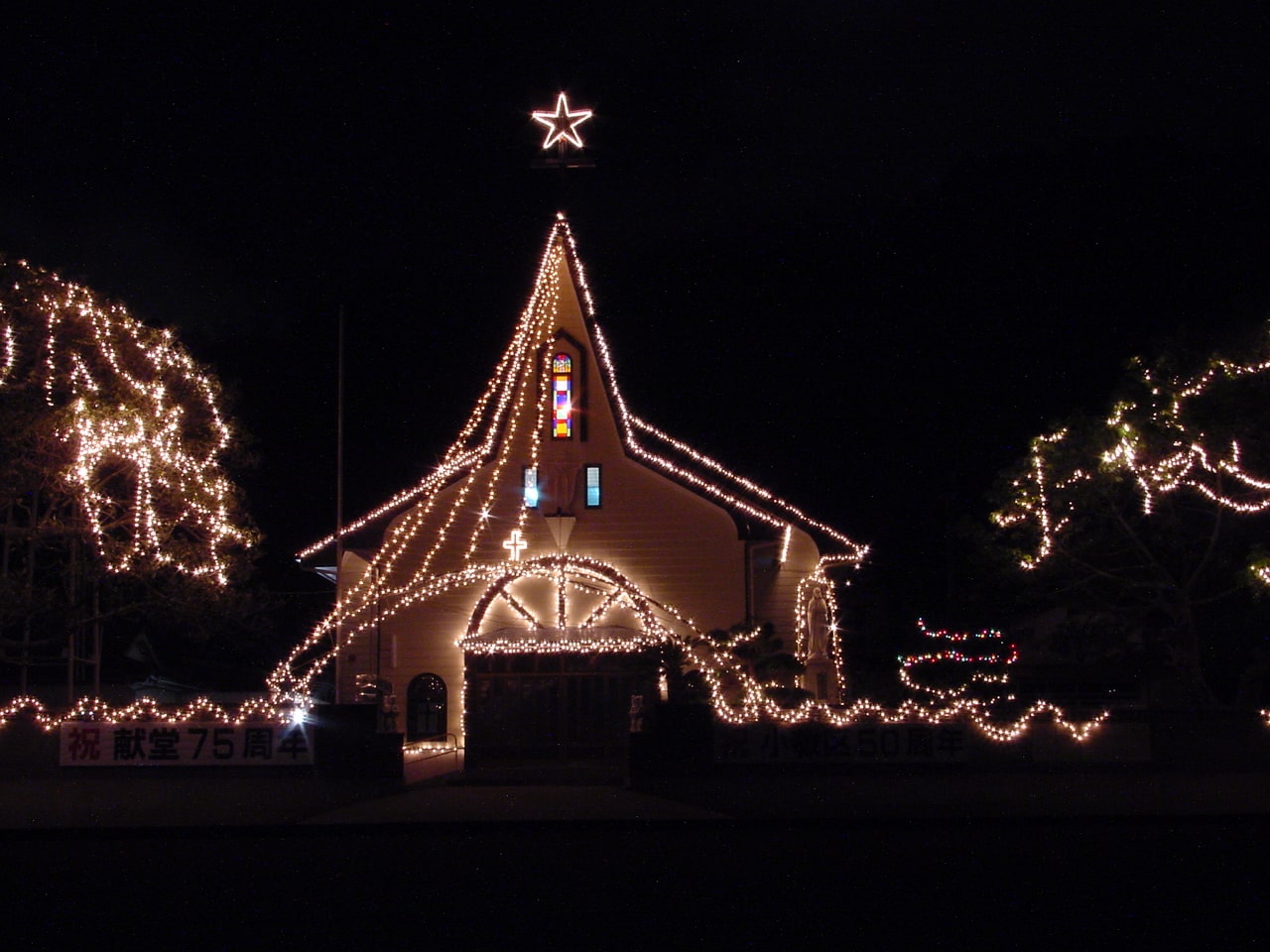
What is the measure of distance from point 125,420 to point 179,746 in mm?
4963

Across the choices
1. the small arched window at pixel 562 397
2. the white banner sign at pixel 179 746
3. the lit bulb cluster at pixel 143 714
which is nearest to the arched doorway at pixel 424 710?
the lit bulb cluster at pixel 143 714

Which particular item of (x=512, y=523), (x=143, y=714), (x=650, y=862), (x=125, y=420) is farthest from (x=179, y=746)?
(x=650, y=862)

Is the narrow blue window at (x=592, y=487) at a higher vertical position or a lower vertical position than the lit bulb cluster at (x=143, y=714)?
higher

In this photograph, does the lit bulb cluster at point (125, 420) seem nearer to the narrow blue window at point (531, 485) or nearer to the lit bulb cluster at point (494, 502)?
the lit bulb cluster at point (494, 502)

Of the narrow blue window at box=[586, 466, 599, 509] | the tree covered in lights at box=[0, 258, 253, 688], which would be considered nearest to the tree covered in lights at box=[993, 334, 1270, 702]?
the narrow blue window at box=[586, 466, 599, 509]

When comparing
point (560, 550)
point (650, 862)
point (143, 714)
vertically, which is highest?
point (560, 550)

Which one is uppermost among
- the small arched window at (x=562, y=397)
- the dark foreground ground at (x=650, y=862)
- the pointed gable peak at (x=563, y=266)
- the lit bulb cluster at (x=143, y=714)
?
the pointed gable peak at (x=563, y=266)

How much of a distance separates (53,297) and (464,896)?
11.3 meters

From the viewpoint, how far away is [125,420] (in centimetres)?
1748

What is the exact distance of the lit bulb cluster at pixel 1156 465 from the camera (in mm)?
A: 20094

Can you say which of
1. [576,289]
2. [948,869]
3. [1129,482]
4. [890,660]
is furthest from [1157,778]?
[890,660]

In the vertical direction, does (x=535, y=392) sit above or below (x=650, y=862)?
above

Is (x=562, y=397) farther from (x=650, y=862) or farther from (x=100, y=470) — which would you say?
(x=650, y=862)

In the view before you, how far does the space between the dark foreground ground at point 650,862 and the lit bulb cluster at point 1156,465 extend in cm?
466
